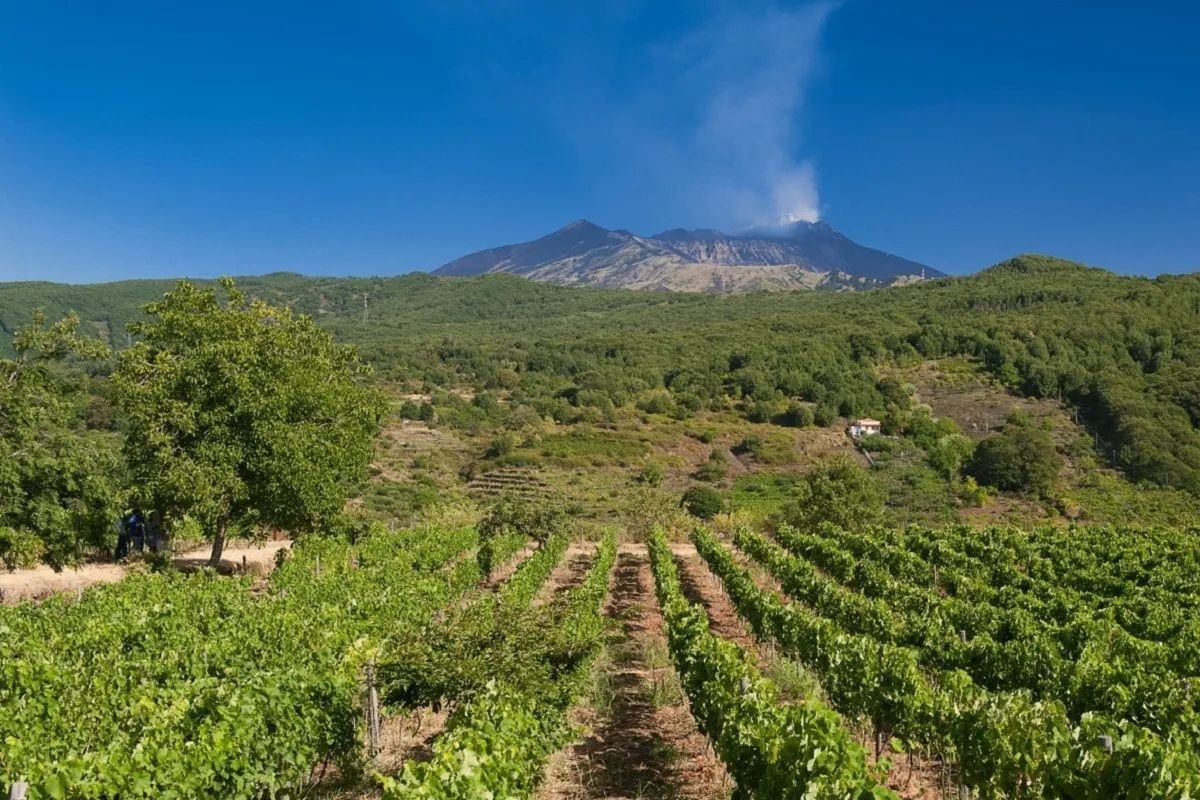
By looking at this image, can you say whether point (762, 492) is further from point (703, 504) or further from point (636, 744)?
point (636, 744)

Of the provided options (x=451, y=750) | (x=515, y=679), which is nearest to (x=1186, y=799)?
(x=451, y=750)

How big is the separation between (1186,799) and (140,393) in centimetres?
2055

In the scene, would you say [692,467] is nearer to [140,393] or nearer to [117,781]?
[140,393]

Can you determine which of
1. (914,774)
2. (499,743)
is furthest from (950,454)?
(499,743)

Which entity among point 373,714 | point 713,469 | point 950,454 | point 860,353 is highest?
point 860,353

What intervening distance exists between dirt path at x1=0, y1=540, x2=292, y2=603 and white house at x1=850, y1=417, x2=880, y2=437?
7320cm

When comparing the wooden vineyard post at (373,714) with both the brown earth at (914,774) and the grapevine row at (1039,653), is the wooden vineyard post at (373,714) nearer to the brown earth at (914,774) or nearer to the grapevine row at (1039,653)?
the brown earth at (914,774)

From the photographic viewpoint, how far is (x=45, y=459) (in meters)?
16.9

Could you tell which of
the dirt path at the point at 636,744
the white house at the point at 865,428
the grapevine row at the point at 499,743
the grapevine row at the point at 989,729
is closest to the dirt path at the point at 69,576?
the dirt path at the point at 636,744

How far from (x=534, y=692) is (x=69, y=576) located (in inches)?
754

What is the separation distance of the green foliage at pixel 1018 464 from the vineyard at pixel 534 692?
54433mm

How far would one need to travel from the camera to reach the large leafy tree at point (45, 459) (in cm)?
1636

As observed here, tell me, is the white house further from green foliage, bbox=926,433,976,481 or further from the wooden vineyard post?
the wooden vineyard post

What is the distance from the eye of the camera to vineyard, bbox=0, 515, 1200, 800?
5980mm
